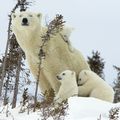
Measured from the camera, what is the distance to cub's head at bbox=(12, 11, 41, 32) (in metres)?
12.0

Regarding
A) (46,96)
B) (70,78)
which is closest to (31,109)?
(46,96)

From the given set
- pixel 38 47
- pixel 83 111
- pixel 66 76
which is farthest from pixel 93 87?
pixel 83 111

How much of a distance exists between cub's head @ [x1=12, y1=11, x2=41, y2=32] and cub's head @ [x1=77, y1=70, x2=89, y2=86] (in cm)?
191

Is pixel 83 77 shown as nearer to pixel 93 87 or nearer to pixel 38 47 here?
pixel 93 87

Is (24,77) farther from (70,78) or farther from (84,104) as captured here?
(84,104)

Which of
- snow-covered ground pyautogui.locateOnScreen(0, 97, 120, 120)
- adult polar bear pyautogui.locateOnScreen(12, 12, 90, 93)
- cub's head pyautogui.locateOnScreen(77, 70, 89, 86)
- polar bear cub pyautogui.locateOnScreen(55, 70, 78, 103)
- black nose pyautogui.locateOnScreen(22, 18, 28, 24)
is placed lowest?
snow-covered ground pyautogui.locateOnScreen(0, 97, 120, 120)

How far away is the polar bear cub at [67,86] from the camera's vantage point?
11.6 metres

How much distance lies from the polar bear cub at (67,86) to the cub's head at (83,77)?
74cm

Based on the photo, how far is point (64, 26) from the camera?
12719mm

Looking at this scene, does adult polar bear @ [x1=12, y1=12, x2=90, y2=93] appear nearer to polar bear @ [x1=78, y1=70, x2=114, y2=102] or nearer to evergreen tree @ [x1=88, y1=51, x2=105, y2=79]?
polar bear @ [x1=78, y1=70, x2=114, y2=102]

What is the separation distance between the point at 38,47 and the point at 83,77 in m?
1.57

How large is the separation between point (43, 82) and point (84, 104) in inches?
183

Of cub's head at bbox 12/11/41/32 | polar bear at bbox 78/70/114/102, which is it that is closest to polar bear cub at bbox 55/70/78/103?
polar bear at bbox 78/70/114/102

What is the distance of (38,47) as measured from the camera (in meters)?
12.4
